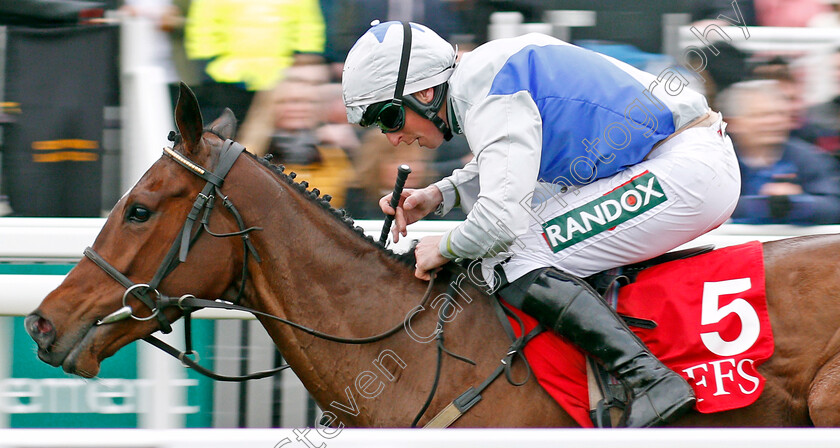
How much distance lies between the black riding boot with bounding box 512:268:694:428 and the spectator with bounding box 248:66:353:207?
5.56 feet

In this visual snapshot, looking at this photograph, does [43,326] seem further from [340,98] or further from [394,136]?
[340,98]

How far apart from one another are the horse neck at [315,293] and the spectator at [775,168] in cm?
192

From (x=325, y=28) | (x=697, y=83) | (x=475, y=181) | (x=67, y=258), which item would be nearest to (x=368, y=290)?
(x=475, y=181)

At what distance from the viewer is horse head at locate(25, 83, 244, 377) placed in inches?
116

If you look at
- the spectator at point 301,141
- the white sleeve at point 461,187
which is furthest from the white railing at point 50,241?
the white sleeve at point 461,187

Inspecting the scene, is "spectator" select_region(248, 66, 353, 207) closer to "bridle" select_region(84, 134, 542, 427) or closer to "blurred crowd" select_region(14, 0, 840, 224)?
"blurred crowd" select_region(14, 0, 840, 224)

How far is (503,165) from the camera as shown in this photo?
2.71 m

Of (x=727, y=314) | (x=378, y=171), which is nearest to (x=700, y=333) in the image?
(x=727, y=314)

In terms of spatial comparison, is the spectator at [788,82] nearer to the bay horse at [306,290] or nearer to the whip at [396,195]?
the bay horse at [306,290]

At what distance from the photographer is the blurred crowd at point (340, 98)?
423 cm

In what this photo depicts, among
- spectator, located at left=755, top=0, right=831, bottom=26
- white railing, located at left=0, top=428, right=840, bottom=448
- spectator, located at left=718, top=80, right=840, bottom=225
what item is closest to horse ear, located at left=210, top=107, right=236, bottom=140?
white railing, located at left=0, top=428, right=840, bottom=448

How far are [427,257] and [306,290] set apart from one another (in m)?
0.42

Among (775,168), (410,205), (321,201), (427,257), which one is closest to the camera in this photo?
(427,257)

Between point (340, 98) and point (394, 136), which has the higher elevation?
point (394, 136)
